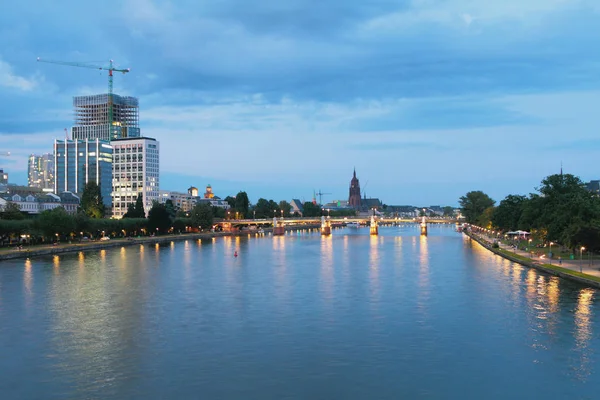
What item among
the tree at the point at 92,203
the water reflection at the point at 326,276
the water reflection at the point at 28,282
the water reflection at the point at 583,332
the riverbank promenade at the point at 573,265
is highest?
the tree at the point at 92,203

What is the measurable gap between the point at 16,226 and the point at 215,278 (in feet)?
162

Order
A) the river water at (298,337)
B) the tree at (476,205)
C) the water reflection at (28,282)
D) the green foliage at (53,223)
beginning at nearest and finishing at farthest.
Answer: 1. the river water at (298,337)
2. the water reflection at (28,282)
3. the green foliage at (53,223)
4. the tree at (476,205)

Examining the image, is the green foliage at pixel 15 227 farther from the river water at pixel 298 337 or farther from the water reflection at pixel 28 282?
the river water at pixel 298 337

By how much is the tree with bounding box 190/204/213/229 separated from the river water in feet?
333

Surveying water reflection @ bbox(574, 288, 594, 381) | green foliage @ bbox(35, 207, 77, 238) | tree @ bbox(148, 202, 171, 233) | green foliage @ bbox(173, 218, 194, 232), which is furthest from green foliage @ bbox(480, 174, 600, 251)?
green foliage @ bbox(173, 218, 194, 232)

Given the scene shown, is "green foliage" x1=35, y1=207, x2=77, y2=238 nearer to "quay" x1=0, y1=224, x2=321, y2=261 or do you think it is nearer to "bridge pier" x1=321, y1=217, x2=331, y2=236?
"quay" x1=0, y1=224, x2=321, y2=261

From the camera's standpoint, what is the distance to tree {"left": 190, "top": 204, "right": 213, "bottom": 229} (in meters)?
165

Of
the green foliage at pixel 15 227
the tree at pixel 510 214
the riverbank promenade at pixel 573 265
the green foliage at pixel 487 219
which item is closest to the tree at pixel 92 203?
the green foliage at pixel 15 227

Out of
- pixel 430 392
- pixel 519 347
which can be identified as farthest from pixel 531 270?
pixel 430 392

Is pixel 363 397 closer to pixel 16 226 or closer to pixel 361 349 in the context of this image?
pixel 361 349

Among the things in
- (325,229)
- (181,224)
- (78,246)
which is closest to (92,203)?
(181,224)

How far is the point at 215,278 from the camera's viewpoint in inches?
2450

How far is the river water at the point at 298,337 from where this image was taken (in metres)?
25.4

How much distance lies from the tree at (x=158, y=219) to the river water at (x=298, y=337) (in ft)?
257
